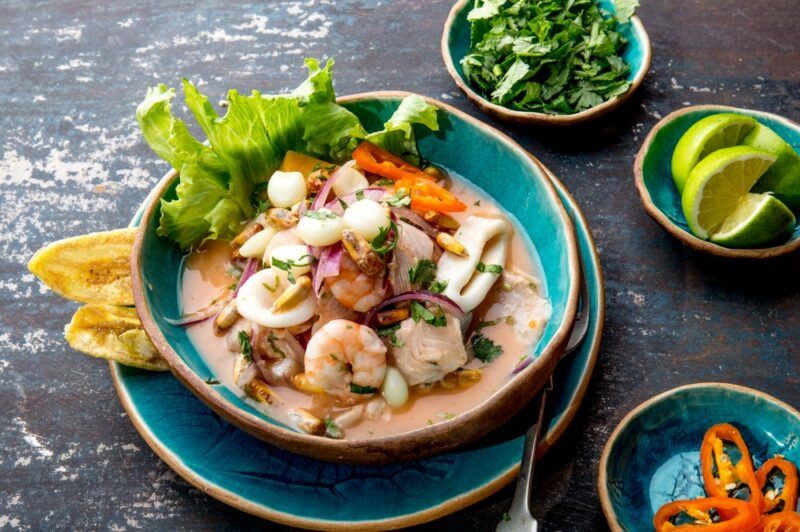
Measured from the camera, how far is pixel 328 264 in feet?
8.21

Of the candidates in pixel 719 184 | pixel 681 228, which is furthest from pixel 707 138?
pixel 681 228

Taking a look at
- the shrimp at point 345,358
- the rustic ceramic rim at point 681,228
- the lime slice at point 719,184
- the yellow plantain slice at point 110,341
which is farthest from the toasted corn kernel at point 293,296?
the lime slice at point 719,184

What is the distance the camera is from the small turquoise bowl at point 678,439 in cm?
251

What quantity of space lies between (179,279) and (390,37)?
1716mm

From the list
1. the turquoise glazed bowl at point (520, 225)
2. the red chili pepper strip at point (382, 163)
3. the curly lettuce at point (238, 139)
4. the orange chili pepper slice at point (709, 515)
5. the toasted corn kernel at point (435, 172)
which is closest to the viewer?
the turquoise glazed bowl at point (520, 225)

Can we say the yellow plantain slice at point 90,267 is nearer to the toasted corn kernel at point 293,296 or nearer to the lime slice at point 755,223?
the toasted corn kernel at point 293,296

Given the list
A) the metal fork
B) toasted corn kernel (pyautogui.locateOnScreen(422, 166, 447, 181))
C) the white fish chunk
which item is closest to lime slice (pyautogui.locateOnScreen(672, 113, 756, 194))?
toasted corn kernel (pyautogui.locateOnScreen(422, 166, 447, 181))

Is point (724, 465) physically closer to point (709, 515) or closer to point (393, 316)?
point (709, 515)

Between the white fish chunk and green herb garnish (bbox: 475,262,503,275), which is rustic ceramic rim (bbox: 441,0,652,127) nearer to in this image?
green herb garnish (bbox: 475,262,503,275)

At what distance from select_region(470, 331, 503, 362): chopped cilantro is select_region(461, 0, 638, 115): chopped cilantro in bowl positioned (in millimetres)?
1244

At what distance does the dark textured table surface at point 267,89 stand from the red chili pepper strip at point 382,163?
73 centimetres

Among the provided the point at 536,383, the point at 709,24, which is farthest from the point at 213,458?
the point at 709,24

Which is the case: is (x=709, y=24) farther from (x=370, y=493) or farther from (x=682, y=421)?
(x=370, y=493)

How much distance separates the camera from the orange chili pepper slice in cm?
233
